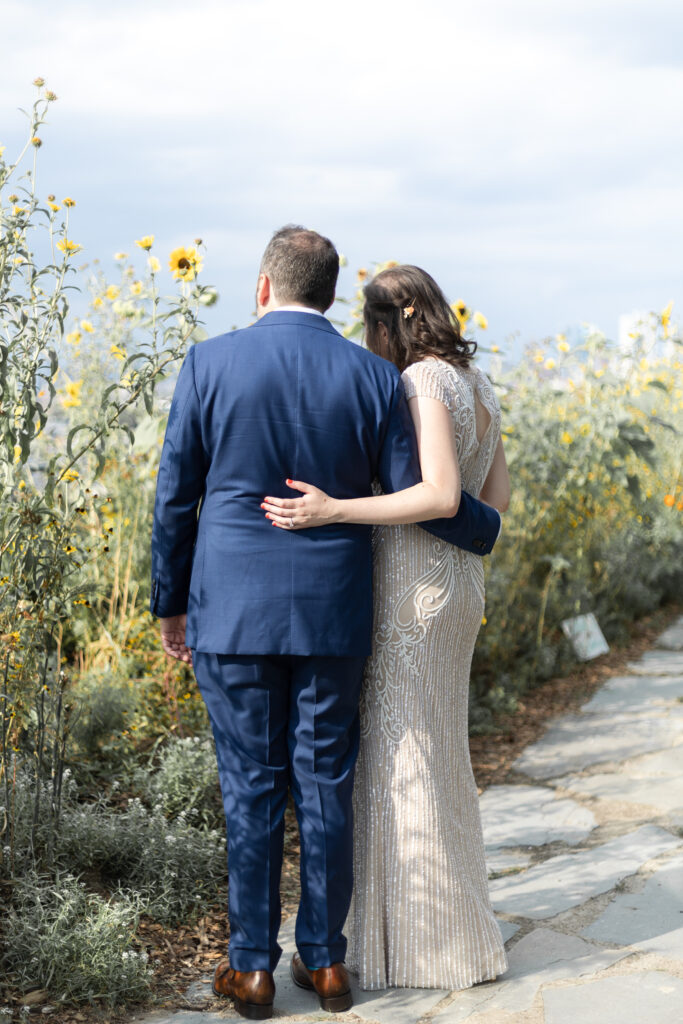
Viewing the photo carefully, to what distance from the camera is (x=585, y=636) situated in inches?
224

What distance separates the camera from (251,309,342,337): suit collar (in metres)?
2.22

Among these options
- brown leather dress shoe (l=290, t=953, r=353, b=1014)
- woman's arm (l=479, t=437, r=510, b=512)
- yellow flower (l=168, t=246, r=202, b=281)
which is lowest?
brown leather dress shoe (l=290, t=953, r=353, b=1014)

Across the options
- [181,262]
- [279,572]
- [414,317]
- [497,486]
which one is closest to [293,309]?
[414,317]

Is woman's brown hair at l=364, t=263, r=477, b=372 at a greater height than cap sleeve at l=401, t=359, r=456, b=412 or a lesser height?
greater

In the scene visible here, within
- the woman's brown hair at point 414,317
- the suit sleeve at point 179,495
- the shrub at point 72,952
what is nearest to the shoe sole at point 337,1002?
the shrub at point 72,952

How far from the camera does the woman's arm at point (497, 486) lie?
267cm

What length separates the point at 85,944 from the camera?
2371 millimetres

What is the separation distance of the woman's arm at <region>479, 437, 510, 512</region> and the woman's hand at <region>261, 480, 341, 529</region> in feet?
2.10

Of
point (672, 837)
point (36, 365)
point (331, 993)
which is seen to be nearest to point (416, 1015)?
point (331, 993)

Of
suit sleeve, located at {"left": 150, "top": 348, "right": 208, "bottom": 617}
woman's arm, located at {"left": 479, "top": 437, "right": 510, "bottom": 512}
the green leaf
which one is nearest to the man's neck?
suit sleeve, located at {"left": 150, "top": 348, "right": 208, "bottom": 617}

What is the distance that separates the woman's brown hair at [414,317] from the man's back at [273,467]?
24 cm

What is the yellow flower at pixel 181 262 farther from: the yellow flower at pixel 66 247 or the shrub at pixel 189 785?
the shrub at pixel 189 785

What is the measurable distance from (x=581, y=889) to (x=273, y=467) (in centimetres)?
170

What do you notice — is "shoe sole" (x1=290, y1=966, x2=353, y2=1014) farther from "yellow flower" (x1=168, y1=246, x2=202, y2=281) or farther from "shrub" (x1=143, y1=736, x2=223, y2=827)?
"yellow flower" (x1=168, y1=246, x2=202, y2=281)
